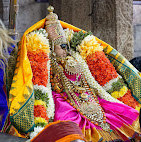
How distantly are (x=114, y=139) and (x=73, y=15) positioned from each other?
2.31 meters

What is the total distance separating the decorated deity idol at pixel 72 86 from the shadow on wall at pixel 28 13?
2.08 m

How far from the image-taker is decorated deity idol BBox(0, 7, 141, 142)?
2406 millimetres

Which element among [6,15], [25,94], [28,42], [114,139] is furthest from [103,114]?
[6,15]

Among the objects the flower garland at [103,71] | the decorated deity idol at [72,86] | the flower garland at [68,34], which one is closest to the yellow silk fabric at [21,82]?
the decorated deity idol at [72,86]

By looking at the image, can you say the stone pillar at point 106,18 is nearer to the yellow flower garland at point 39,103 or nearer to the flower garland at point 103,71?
the flower garland at point 103,71

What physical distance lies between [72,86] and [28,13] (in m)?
2.64

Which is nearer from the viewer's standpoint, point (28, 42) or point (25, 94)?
point (25, 94)

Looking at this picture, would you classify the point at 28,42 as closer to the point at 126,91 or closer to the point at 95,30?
the point at 126,91

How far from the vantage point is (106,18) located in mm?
4160

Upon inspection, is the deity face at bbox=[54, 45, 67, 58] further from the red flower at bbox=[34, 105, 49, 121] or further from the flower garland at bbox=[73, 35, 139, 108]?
the red flower at bbox=[34, 105, 49, 121]

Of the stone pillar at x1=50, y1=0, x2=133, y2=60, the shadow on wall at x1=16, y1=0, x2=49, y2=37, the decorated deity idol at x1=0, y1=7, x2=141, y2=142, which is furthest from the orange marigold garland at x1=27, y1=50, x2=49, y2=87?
the shadow on wall at x1=16, y1=0, x2=49, y2=37

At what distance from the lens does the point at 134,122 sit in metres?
2.70

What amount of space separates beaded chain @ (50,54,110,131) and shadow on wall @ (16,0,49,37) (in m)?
2.33

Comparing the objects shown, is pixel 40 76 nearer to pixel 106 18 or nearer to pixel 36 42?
pixel 36 42
